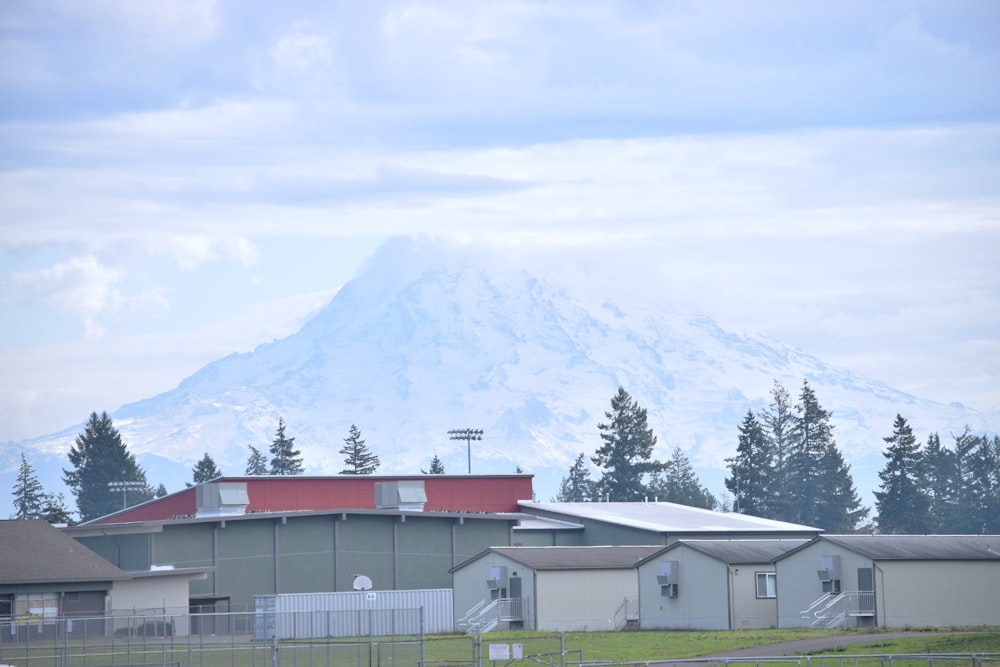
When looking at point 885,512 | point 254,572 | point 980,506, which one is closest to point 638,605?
point 254,572

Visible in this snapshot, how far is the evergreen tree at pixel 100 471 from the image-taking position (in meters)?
189

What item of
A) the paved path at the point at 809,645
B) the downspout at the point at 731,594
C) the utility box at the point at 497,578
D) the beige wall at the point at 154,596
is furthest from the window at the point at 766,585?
the beige wall at the point at 154,596

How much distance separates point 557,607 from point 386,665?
2228cm

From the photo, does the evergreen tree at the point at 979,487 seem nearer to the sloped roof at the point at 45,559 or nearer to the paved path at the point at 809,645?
the paved path at the point at 809,645

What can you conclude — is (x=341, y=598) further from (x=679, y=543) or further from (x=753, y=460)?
(x=753, y=460)

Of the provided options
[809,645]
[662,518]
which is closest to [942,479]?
[662,518]

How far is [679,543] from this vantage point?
73.2 metres

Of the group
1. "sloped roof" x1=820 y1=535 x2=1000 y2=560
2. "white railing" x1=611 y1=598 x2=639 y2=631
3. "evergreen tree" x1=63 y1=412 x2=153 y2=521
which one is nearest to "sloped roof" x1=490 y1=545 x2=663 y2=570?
"white railing" x1=611 y1=598 x2=639 y2=631

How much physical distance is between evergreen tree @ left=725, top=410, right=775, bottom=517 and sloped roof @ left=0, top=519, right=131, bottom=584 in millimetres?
104050

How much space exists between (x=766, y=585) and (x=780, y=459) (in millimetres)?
118247

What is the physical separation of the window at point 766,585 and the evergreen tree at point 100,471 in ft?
422

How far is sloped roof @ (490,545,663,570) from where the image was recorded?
74562 millimetres

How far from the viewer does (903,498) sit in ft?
513

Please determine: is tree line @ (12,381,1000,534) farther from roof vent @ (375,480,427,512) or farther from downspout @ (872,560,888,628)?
downspout @ (872,560,888,628)
